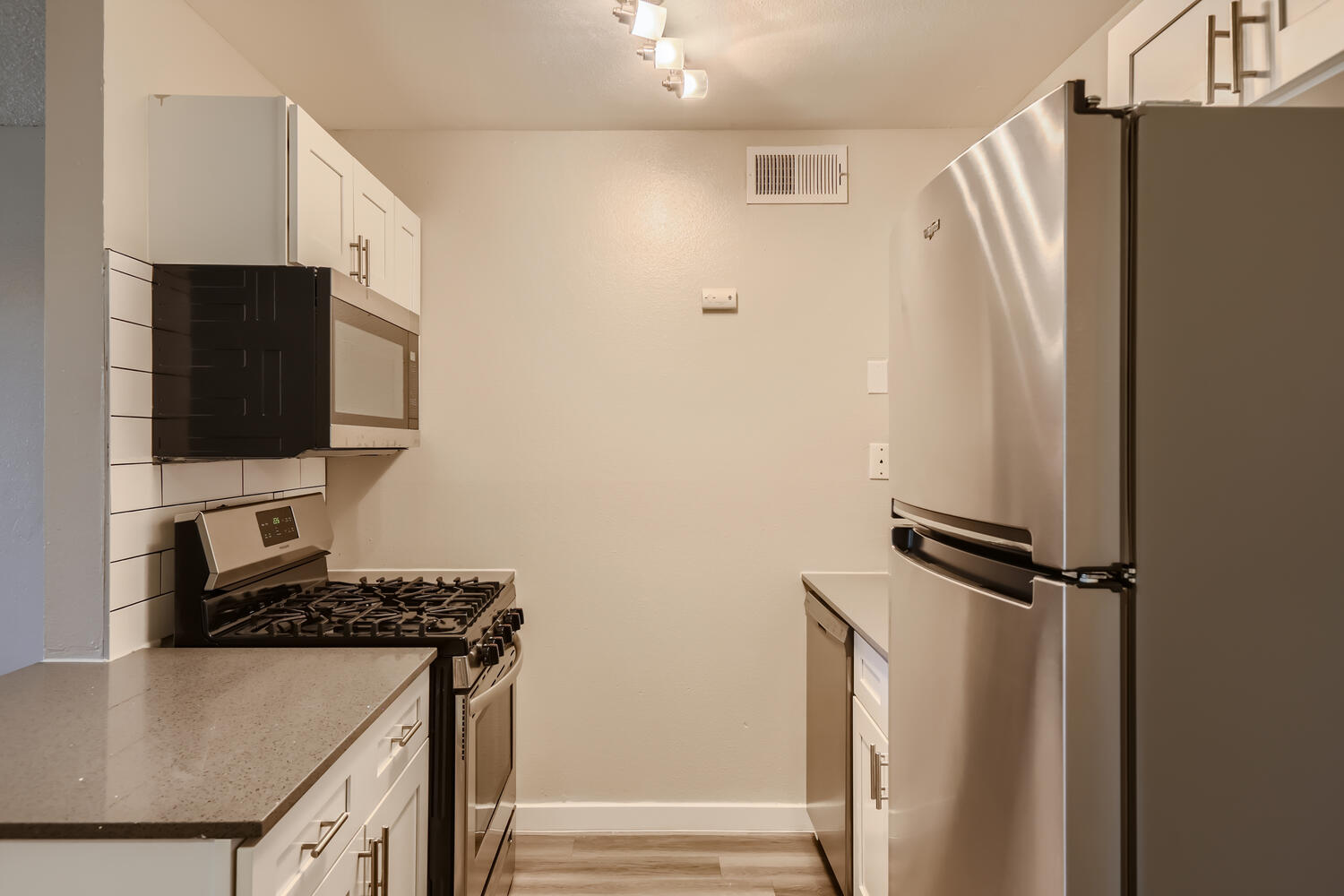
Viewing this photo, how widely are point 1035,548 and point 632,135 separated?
7.53ft

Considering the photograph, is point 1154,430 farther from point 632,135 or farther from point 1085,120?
point 632,135

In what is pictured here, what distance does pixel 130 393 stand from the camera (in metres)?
1.76

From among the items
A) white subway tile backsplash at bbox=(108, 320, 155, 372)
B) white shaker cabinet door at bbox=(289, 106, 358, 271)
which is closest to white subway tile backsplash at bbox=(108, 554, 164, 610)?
white subway tile backsplash at bbox=(108, 320, 155, 372)

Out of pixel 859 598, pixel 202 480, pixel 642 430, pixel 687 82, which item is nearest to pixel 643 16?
pixel 687 82

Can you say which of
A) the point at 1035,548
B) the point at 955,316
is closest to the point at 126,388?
the point at 955,316

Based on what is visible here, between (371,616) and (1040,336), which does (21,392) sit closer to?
(371,616)

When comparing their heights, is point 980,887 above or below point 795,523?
below

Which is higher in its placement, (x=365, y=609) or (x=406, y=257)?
(x=406, y=257)

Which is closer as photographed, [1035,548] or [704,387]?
[1035,548]

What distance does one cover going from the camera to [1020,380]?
3.32ft

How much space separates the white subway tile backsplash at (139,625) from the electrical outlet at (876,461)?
2.15 metres

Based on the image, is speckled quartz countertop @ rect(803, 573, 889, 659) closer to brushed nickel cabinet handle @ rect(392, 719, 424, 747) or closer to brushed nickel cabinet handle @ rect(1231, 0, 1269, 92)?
brushed nickel cabinet handle @ rect(392, 719, 424, 747)

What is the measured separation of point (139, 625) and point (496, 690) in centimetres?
85

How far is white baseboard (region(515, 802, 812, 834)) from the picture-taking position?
9.27ft
